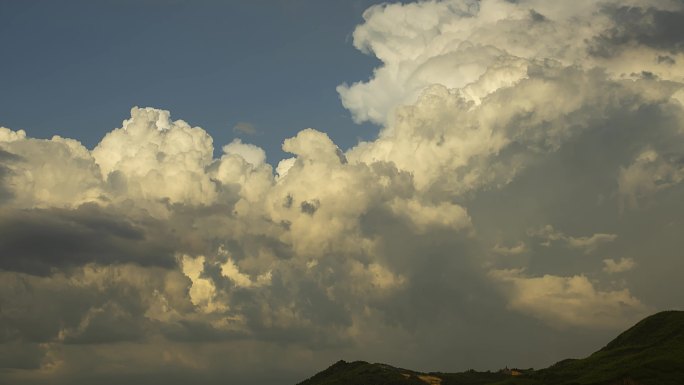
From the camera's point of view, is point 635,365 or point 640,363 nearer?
point 635,365

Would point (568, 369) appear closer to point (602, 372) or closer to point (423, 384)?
point (602, 372)

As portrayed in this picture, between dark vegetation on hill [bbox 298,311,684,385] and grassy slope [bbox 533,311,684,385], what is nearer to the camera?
dark vegetation on hill [bbox 298,311,684,385]

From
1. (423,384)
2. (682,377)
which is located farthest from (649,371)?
(423,384)

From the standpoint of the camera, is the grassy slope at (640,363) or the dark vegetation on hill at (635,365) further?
the grassy slope at (640,363)

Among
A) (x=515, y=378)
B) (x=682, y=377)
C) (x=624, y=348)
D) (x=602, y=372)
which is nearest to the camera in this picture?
(x=682, y=377)

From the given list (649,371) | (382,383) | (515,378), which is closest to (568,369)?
(515,378)

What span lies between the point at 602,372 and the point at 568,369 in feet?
73.0

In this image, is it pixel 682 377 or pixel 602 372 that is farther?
pixel 602 372

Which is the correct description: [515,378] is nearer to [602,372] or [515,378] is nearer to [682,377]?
[602,372]

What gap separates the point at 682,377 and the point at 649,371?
694 centimetres

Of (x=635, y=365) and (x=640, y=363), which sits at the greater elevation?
(x=640, y=363)

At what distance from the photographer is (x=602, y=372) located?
164875 mm

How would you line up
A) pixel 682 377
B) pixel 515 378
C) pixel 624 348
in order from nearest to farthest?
1. pixel 682 377
2. pixel 515 378
3. pixel 624 348

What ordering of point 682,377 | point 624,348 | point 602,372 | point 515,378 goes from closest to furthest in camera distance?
point 682,377 < point 602,372 < point 515,378 < point 624,348
